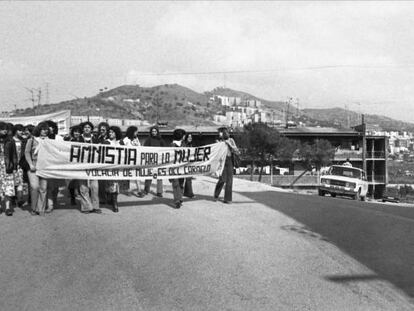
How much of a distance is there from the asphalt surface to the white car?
1383cm

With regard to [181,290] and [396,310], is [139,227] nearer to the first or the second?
[181,290]

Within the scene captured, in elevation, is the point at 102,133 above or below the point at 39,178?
above

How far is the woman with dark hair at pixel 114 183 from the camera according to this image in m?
10.5

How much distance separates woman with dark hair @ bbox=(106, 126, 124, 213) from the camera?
1051 cm

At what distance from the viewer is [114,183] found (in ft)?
34.8

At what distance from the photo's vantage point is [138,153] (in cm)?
1131

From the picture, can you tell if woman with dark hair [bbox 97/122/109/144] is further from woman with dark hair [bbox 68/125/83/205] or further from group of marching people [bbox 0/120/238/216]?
woman with dark hair [bbox 68/125/83/205]

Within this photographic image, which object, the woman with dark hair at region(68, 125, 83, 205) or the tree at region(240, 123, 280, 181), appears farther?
the tree at region(240, 123, 280, 181)

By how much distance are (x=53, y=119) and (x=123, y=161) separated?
945 cm

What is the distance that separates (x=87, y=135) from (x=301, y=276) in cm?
629

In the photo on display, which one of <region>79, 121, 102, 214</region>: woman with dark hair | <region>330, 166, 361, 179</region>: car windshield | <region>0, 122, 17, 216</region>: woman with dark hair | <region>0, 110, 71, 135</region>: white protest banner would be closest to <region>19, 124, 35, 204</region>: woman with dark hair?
<region>0, 122, 17, 216</region>: woman with dark hair

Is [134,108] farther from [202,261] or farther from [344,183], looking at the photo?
[202,261]

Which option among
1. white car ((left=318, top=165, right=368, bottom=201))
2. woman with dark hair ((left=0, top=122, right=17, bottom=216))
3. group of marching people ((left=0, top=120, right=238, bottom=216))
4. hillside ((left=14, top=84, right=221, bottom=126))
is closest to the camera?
woman with dark hair ((left=0, top=122, right=17, bottom=216))

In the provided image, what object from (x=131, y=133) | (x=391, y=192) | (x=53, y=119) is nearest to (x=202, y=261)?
(x=131, y=133)
